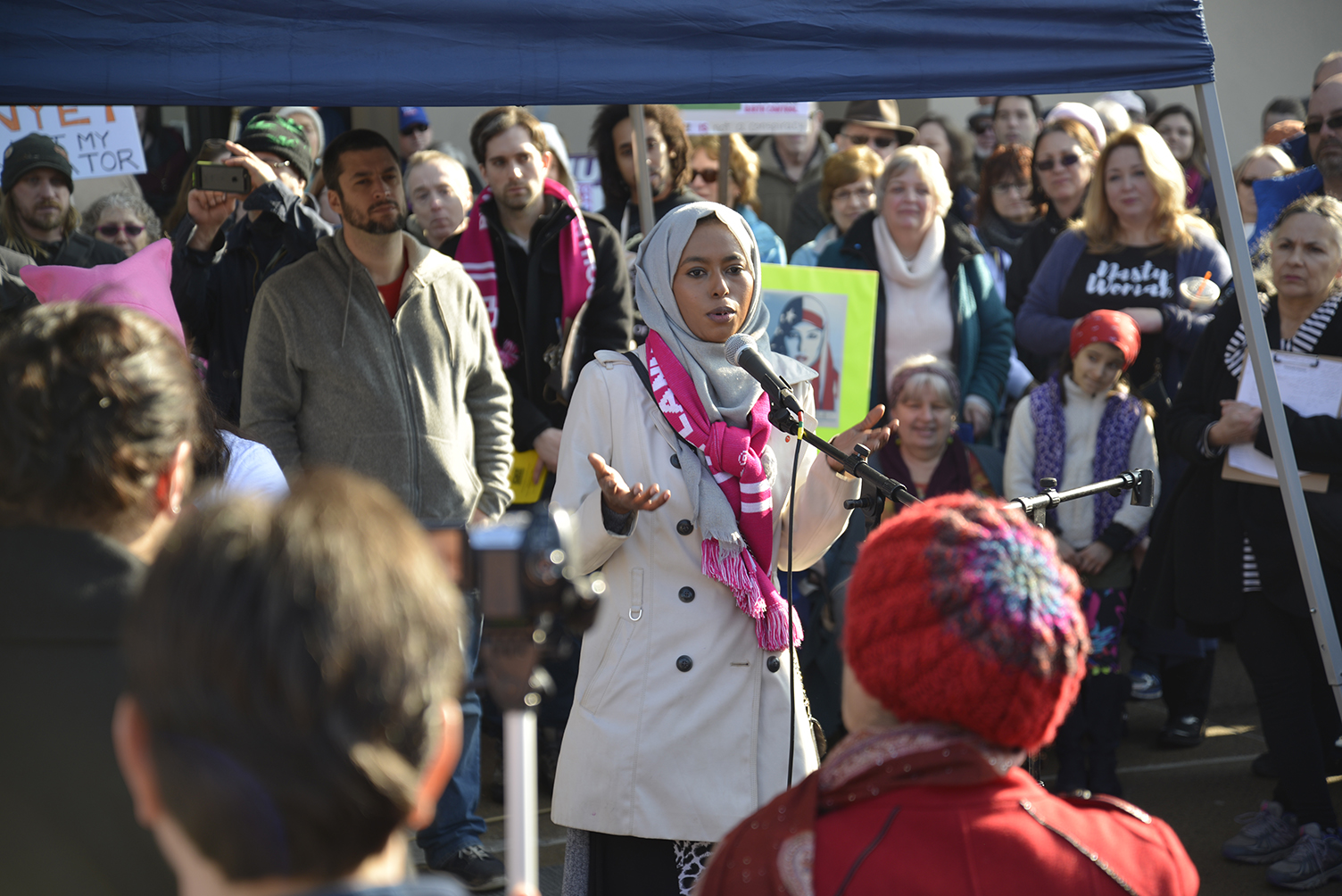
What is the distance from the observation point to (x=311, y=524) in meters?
1.10

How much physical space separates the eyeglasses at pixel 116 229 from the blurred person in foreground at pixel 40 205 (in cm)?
32

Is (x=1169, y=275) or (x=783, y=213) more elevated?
(x=783, y=213)

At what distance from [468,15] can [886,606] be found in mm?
2195

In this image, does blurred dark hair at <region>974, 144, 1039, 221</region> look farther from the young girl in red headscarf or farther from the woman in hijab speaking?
the woman in hijab speaking

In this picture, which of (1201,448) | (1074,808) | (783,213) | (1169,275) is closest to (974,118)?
(783,213)

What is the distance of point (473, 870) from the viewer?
4.09 meters

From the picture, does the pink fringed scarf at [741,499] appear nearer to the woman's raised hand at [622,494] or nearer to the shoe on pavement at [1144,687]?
the woman's raised hand at [622,494]

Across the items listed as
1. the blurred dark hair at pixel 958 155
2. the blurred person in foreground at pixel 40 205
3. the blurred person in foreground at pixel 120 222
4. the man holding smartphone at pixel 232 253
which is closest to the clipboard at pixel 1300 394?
the man holding smartphone at pixel 232 253

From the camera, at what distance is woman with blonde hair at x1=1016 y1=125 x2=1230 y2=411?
5.55m

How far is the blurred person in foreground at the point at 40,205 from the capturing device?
568 cm

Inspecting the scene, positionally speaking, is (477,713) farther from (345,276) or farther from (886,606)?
(886,606)

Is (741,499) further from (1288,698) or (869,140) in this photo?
(869,140)

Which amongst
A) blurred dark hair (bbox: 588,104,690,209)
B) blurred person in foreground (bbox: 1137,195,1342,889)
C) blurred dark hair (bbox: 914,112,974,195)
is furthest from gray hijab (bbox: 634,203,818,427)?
blurred dark hair (bbox: 914,112,974,195)

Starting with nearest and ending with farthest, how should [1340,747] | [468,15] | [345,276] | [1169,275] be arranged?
[468,15] < [345,276] < [1340,747] < [1169,275]
